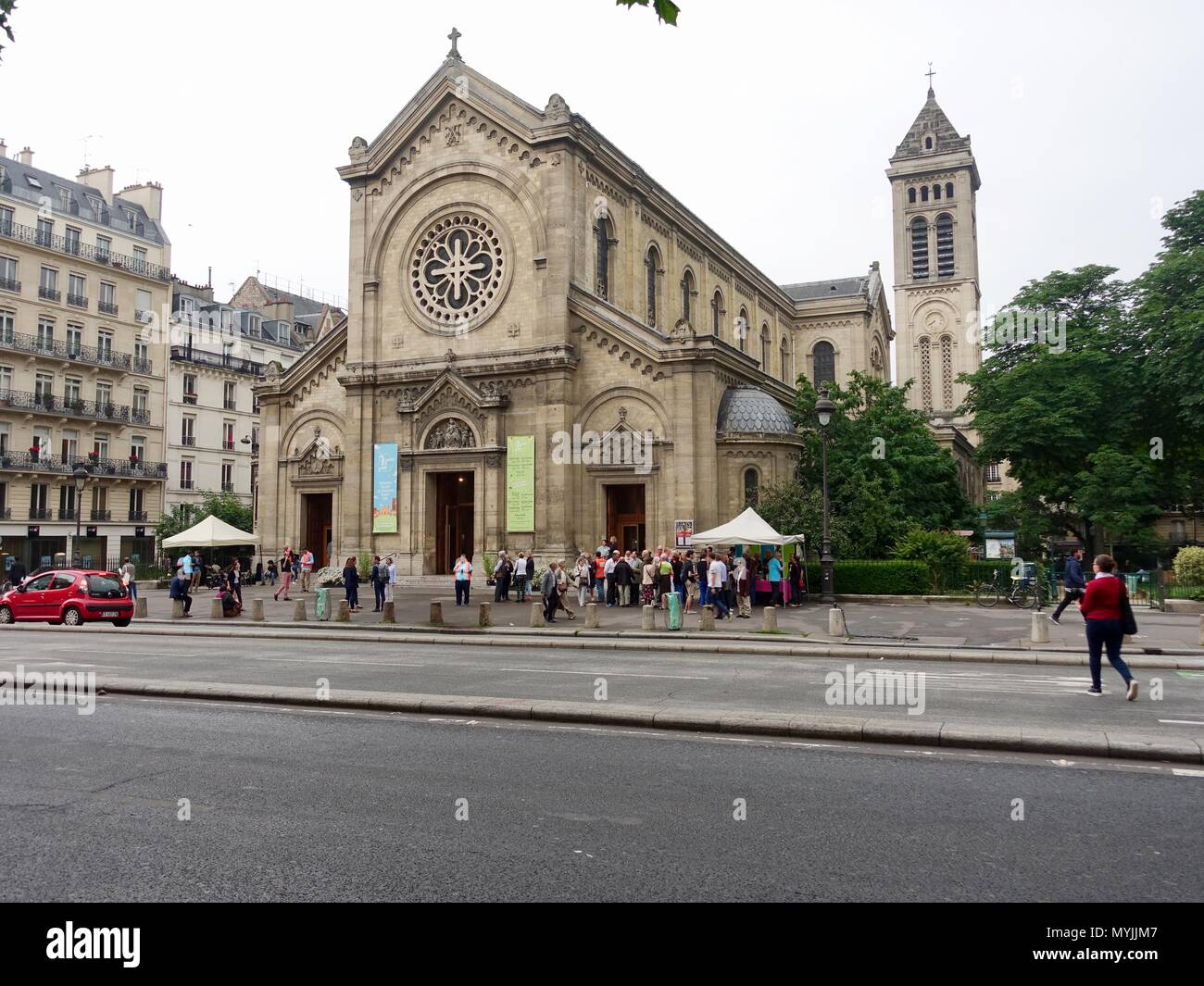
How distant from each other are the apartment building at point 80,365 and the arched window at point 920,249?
60.9m

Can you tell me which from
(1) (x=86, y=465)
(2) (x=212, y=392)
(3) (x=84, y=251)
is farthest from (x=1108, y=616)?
(2) (x=212, y=392)

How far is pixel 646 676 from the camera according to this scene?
46.5 feet

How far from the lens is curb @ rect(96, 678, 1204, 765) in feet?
28.2

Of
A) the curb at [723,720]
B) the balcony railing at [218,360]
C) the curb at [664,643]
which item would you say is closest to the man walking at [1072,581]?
the curb at [664,643]

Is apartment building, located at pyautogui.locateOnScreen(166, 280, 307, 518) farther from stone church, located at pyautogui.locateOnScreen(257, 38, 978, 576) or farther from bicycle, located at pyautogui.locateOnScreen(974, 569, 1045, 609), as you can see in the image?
bicycle, located at pyautogui.locateOnScreen(974, 569, 1045, 609)

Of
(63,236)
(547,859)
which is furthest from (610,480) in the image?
(63,236)

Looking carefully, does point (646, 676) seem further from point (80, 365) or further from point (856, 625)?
point (80, 365)

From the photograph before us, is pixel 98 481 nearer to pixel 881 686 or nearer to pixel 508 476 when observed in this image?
pixel 508 476

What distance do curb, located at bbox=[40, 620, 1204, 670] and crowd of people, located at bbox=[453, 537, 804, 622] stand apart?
12.4 feet

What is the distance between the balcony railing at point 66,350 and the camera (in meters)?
47.3

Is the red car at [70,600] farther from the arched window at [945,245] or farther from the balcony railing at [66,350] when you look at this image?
the arched window at [945,245]

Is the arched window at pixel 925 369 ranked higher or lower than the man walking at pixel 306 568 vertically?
higher

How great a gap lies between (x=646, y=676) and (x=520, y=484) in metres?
21.3
